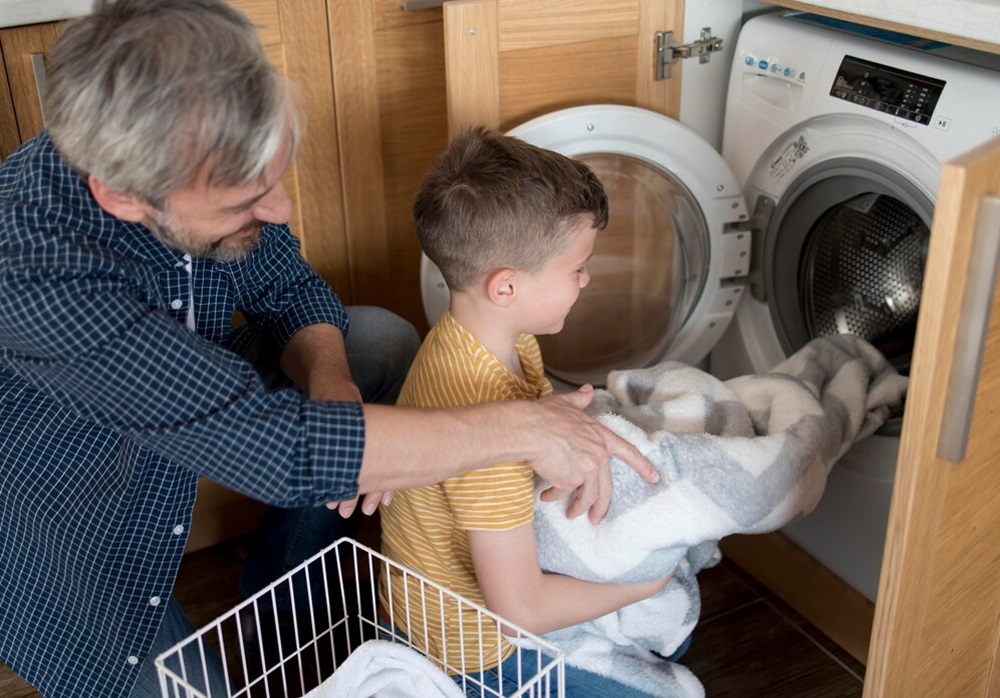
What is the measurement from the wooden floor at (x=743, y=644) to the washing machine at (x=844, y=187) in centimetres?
12

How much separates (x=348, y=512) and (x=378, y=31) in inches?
33.7

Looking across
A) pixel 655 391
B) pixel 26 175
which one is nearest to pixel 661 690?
pixel 655 391

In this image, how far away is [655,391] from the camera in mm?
1541

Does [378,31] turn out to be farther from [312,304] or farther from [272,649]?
[272,649]

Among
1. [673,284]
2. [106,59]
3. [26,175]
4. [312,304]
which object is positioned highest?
[106,59]

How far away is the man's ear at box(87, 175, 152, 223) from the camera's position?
3.62 ft

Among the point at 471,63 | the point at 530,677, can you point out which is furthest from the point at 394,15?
the point at 530,677

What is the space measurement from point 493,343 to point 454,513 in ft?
0.64

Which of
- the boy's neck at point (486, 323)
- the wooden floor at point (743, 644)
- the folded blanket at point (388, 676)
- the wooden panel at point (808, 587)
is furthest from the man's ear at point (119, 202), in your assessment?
the wooden panel at point (808, 587)

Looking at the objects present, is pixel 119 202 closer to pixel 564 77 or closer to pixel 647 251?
pixel 564 77

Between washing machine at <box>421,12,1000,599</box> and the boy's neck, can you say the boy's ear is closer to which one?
the boy's neck

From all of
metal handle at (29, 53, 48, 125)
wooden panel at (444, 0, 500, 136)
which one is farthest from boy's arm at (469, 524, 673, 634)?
metal handle at (29, 53, 48, 125)

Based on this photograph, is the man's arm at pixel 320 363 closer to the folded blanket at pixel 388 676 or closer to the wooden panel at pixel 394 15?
the folded blanket at pixel 388 676

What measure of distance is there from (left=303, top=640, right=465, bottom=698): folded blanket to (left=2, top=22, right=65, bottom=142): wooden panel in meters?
0.95
